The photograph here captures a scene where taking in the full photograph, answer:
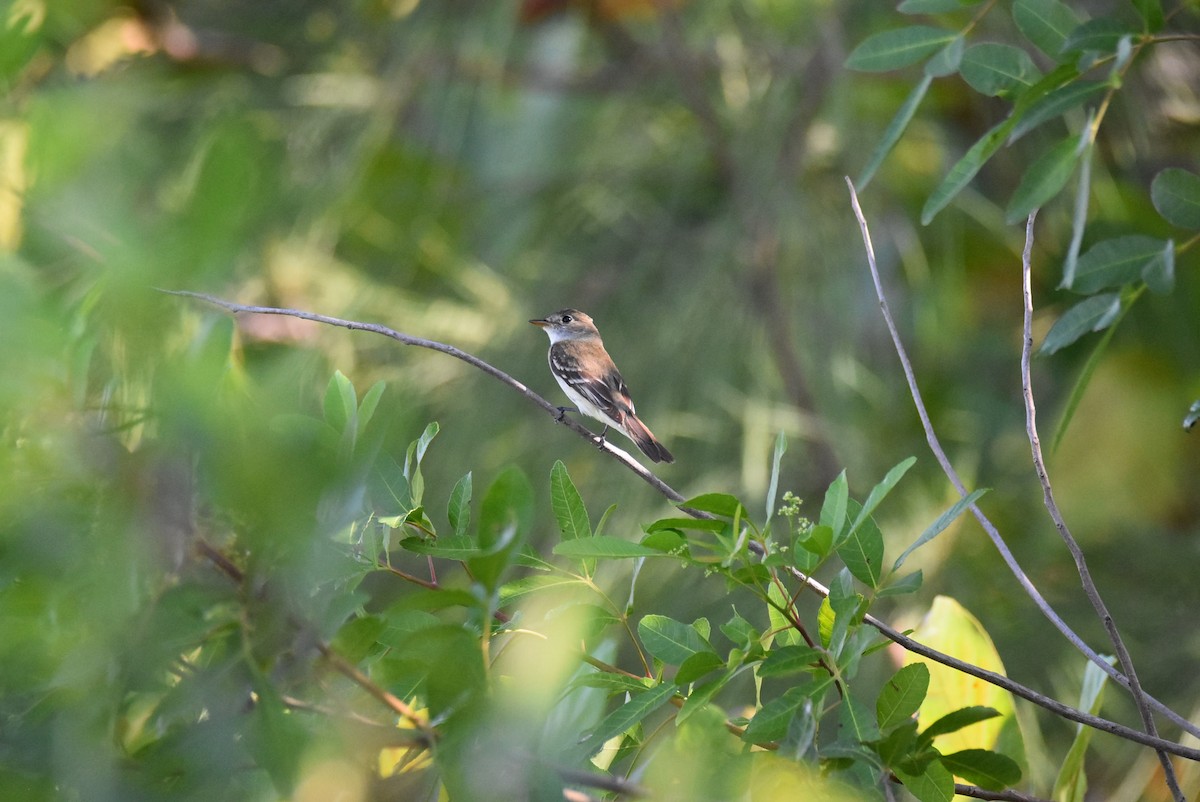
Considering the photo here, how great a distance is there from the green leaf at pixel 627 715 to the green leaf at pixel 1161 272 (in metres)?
0.46

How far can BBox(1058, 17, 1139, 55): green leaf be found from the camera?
78 centimetres

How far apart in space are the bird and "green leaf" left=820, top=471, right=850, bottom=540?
1.19 meters

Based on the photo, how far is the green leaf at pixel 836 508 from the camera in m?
0.69

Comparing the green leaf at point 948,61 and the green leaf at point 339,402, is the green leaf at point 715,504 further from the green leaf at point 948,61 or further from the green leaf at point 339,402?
the green leaf at point 948,61

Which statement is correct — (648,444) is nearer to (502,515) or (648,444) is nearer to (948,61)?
(948,61)

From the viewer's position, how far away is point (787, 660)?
2.07 feet

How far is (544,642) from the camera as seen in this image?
0.60m

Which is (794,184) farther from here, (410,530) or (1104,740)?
(410,530)

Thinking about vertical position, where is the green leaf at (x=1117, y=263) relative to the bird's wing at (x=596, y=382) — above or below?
above

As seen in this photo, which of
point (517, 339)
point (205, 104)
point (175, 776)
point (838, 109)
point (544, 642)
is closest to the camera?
point (175, 776)

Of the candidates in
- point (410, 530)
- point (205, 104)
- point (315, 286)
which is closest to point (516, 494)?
point (410, 530)

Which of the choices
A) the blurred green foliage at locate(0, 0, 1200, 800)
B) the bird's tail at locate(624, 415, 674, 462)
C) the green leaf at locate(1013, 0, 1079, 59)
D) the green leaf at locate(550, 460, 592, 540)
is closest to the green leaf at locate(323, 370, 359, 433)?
the blurred green foliage at locate(0, 0, 1200, 800)

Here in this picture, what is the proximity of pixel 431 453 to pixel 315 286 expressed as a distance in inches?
17.1

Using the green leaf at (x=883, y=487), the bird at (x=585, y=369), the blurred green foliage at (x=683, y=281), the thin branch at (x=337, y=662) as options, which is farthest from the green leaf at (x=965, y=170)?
the bird at (x=585, y=369)
